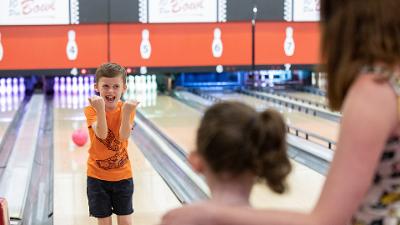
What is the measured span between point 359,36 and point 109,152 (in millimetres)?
1865

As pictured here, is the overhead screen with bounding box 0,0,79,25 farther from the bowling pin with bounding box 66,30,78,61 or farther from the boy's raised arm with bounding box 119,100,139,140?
the boy's raised arm with bounding box 119,100,139,140

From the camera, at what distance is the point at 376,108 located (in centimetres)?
98

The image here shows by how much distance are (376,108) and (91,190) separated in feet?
Answer: 6.62

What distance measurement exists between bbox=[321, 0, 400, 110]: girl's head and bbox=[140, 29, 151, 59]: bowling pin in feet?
16.0

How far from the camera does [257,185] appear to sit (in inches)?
79.8

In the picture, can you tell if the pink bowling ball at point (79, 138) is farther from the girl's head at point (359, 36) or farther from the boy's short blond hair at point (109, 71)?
the girl's head at point (359, 36)

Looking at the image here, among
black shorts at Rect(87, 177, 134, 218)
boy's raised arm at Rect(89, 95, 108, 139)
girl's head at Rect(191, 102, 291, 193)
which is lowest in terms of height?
black shorts at Rect(87, 177, 134, 218)

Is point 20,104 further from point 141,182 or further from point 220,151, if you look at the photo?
point 220,151

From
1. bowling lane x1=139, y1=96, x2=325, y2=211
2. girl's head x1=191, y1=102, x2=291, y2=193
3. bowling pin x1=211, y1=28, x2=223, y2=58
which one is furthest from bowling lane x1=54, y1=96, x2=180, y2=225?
girl's head x1=191, y1=102, x2=291, y2=193

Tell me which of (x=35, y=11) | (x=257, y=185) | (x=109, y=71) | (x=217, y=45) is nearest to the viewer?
(x=257, y=185)

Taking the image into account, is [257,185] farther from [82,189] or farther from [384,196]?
[82,189]

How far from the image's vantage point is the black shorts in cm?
282

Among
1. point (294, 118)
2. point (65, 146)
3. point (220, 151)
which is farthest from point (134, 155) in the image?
point (220, 151)

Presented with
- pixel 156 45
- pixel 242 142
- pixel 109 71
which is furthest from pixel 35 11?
pixel 242 142
